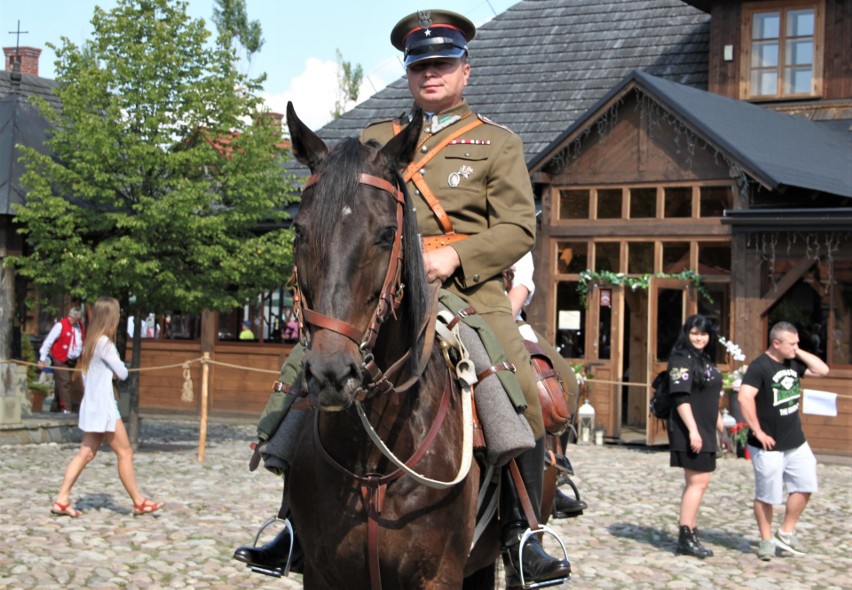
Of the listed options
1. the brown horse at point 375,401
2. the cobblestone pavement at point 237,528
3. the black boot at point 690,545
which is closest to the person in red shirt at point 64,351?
the cobblestone pavement at point 237,528

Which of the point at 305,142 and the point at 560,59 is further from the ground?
the point at 560,59

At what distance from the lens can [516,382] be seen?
4984 millimetres

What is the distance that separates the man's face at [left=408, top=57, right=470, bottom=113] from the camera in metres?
5.13

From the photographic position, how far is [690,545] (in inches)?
418

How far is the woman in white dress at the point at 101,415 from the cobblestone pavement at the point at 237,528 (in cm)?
24

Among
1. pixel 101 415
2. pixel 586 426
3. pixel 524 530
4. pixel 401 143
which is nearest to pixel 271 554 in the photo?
pixel 524 530

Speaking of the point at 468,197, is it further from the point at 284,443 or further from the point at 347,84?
the point at 347,84

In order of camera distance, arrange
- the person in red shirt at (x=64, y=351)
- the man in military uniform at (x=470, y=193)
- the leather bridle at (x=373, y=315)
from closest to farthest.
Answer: the leather bridle at (x=373, y=315) → the man in military uniform at (x=470, y=193) → the person in red shirt at (x=64, y=351)

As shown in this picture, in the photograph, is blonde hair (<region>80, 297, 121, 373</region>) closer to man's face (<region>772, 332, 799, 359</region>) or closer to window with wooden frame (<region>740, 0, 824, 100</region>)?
man's face (<region>772, 332, 799, 359</region>)

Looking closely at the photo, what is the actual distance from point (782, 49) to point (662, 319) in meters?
5.94

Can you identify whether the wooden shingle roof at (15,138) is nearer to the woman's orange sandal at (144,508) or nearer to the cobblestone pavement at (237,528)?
the cobblestone pavement at (237,528)

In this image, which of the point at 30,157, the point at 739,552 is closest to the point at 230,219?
the point at 30,157

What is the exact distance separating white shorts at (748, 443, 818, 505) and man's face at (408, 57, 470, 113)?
22.5ft

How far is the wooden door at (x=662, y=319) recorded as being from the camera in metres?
19.8
